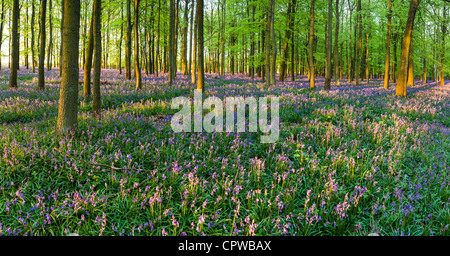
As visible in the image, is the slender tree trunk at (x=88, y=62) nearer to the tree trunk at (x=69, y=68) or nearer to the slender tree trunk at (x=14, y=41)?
the tree trunk at (x=69, y=68)

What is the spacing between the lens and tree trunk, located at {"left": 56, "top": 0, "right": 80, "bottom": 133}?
4.82 m

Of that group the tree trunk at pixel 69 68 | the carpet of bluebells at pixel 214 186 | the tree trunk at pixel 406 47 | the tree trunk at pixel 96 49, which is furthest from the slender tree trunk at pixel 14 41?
the tree trunk at pixel 406 47

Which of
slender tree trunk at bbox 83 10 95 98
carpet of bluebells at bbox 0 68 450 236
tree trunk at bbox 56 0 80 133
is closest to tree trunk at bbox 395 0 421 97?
carpet of bluebells at bbox 0 68 450 236

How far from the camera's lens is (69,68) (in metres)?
4.95

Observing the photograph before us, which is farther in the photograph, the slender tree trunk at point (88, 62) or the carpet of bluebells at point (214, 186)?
the slender tree trunk at point (88, 62)

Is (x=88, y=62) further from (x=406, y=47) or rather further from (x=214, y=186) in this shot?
(x=406, y=47)

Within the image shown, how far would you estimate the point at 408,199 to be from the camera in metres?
3.60

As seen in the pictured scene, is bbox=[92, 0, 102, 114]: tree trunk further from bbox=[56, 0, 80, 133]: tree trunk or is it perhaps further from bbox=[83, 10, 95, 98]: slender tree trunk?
bbox=[56, 0, 80, 133]: tree trunk

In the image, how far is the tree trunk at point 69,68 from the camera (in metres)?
4.82

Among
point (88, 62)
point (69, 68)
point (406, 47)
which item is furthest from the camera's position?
point (406, 47)

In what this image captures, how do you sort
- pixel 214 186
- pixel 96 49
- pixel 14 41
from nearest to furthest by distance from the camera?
pixel 214 186
pixel 96 49
pixel 14 41

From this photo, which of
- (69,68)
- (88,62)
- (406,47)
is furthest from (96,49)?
(406,47)

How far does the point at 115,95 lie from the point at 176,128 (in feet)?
20.8
